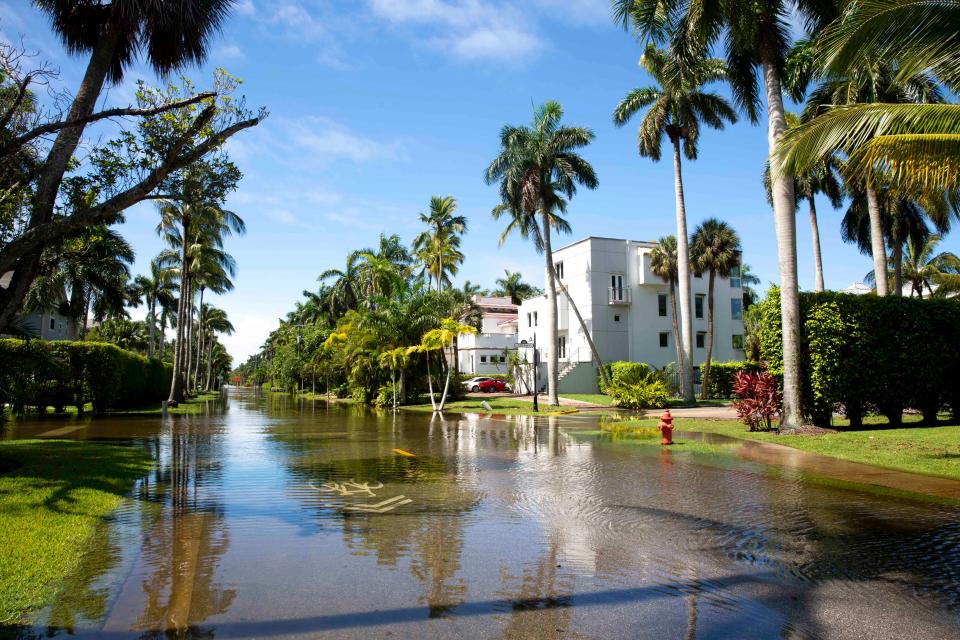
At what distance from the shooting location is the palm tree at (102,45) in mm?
10125

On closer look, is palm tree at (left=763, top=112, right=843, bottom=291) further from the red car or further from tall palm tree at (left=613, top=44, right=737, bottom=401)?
the red car

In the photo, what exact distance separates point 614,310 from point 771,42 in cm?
2966

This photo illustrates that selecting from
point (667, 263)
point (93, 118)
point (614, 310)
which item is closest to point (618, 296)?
point (614, 310)

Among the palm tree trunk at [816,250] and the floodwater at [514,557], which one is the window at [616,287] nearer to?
the palm tree trunk at [816,250]

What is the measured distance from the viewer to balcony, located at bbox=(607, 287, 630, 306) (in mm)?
45481

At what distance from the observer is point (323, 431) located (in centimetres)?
2062

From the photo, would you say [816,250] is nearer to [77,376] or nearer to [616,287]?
[616,287]

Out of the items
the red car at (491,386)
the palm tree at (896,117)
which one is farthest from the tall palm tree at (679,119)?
the red car at (491,386)

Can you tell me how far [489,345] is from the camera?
65.6 m

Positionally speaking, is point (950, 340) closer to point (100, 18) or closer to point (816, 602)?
point (816, 602)

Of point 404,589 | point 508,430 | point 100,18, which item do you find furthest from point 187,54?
point 508,430

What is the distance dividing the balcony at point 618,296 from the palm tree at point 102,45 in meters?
37.0

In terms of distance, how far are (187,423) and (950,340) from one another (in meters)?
25.4

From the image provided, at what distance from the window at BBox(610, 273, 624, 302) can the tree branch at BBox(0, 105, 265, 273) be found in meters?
38.5
